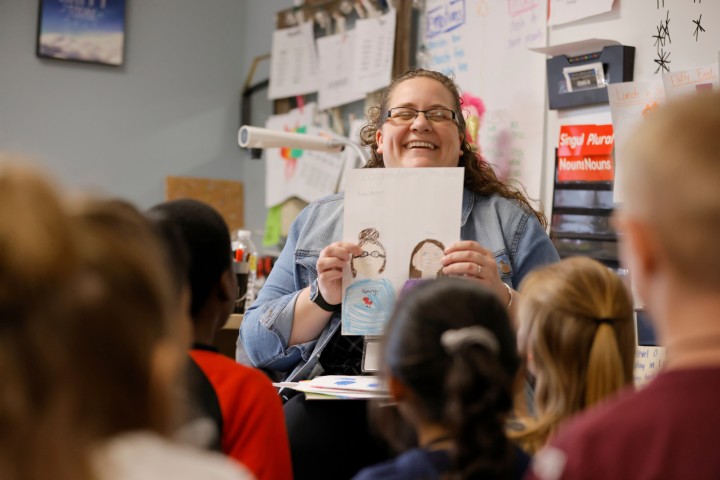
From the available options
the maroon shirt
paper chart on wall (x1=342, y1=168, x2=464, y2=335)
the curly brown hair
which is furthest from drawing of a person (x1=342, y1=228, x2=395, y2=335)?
the maroon shirt

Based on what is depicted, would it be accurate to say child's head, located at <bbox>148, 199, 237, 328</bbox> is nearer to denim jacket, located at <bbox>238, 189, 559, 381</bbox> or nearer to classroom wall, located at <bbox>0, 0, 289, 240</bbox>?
denim jacket, located at <bbox>238, 189, 559, 381</bbox>

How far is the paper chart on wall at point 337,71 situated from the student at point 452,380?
265cm

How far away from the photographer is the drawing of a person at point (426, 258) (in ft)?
5.71

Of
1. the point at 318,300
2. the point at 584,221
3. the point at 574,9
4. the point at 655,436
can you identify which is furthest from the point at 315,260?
the point at 655,436

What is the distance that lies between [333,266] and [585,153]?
3.39 ft

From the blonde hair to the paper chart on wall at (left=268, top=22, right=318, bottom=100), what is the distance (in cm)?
320

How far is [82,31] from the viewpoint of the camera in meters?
4.17

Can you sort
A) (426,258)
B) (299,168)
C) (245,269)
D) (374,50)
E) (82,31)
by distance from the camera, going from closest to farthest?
1. (426,258)
2. (245,269)
3. (374,50)
4. (299,168)
5. (82,31)

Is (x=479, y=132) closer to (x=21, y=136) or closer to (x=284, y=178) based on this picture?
(x=284, y=178)

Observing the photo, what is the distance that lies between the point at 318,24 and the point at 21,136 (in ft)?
4.65

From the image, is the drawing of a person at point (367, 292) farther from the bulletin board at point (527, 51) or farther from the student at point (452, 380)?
the bulletin board at point (527, 51)

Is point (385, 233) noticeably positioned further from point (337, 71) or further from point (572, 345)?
point (337, 71)

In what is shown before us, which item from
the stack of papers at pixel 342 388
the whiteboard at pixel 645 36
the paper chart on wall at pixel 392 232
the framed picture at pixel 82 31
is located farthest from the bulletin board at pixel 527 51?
the framed picture at pixel 82 31

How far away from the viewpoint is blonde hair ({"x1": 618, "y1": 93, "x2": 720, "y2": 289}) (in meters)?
0.76
